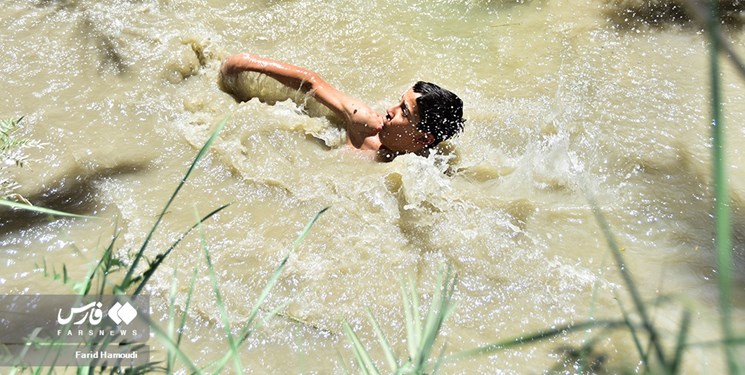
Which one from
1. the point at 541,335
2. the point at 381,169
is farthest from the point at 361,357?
the point at 381,169

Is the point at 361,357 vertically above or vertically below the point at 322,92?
above

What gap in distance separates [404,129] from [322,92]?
0.63 metres

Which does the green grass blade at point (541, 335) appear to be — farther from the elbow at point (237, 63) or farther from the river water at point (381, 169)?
the elbow at point (237, 63)

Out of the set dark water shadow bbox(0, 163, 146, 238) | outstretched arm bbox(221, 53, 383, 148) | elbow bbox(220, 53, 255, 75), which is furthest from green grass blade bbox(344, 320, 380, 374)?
elbow bbox(220, 53, 255, 75)

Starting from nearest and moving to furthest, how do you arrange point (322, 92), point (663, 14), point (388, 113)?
point (388, 113)
point (322, 92)
point (663, 14)

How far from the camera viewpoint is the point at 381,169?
324cm

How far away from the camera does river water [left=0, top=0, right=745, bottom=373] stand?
2.42 metres

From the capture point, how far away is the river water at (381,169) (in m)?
2.42

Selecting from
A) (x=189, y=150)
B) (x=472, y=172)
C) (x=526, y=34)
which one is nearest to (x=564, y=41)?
(x=526, y=34)

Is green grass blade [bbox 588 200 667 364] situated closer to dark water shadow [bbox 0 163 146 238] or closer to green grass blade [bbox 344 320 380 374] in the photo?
green grass blade [bbox 344 320 380 374]

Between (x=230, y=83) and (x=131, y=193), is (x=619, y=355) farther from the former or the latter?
(x=230, y=83)

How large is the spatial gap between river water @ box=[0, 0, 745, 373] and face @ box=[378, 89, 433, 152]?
137mm

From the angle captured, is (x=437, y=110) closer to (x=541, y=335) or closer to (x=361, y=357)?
(x=361, y=357)

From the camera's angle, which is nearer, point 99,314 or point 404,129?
point 99,314
